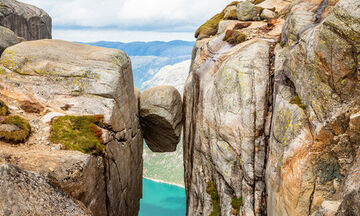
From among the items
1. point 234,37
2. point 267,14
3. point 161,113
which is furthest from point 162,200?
point 267,14

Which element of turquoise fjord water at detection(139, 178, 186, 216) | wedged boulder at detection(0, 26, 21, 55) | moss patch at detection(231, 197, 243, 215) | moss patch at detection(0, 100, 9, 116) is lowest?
turquoise fjord water at detection(139, 178, 186, 216)

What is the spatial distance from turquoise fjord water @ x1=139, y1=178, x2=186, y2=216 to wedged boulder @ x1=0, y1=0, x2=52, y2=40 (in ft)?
162

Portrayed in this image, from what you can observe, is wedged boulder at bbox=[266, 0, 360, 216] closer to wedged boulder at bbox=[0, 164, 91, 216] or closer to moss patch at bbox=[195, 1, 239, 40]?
wedged boulder at bbox=[0, 164, 91, 216]

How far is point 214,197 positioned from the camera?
17.2 metres

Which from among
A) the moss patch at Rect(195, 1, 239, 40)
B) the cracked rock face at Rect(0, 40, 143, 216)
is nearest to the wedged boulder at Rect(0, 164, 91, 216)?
the cracked rock face at Rect(0, 40, 143, 216)

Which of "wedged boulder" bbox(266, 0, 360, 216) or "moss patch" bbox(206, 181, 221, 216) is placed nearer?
"wedged boulder" bbox(266, 0, 360, 216)

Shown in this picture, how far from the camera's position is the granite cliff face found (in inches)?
375

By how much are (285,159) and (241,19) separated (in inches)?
592

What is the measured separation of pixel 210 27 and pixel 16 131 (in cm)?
1892

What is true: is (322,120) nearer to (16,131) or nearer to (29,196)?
(29,196)

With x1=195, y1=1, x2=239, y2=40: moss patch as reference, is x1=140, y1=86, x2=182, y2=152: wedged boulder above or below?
below

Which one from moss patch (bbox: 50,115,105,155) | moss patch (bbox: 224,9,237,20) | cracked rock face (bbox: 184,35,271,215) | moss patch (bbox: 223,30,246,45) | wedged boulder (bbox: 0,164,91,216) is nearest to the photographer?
wedged boulder (bbox: 0,164,91,216)

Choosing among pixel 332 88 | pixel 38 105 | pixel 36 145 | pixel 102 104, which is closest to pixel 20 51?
pixel 38 105

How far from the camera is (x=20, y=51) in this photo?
1723 cm
